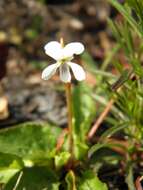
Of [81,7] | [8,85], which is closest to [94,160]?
[8,85]

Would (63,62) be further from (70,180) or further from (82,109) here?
(82,109)

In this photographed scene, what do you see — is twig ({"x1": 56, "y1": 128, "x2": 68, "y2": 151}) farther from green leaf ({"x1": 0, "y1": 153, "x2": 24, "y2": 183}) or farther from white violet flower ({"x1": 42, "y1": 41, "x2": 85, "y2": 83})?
white violet flower ({"x1": 42, "y1": 41, "x2": 85, "y2": 83})

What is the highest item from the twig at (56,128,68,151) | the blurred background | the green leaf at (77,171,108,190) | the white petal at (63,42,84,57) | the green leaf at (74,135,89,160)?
the blurred background

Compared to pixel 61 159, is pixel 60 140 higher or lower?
higher

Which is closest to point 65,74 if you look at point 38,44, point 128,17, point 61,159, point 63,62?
point 63,62

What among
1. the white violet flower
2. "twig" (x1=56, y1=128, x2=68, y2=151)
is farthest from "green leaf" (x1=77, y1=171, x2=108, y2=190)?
the white violet flower

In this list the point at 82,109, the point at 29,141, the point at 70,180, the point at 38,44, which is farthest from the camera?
the point at 38,44
